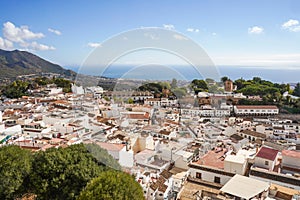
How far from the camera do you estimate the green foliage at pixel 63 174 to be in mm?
3324

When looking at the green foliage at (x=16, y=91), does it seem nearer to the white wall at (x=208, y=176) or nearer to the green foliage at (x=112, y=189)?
the white wall at (x=208, y=176)

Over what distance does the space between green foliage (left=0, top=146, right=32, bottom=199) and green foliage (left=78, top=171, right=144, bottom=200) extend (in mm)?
1205

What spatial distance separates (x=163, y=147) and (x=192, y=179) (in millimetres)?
802

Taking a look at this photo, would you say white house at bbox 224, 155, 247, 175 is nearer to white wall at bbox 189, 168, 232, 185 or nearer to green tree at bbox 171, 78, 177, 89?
white wall at bbox 189, 168, 232, 185

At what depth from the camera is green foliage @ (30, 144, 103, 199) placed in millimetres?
3324

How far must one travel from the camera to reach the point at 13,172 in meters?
3.41

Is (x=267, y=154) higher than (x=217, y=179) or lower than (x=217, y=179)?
higher

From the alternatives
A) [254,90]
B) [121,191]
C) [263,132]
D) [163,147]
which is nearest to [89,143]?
[121,191]

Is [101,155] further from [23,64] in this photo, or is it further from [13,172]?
[23,64]

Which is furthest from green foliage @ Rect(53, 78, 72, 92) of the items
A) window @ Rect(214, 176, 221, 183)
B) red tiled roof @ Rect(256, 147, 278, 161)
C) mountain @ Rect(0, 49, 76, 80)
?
red tiled roof @ Rect(256, 147, 278, 161)

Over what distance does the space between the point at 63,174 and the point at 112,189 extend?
934 millimetres

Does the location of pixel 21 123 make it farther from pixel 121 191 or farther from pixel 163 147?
pixel 121 191

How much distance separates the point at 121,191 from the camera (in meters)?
2.83

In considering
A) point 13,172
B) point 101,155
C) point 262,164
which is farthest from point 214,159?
point 13,172
